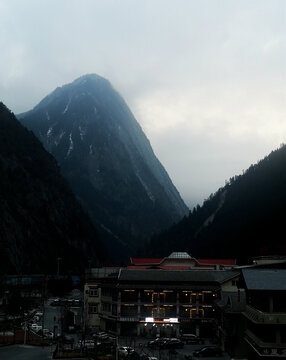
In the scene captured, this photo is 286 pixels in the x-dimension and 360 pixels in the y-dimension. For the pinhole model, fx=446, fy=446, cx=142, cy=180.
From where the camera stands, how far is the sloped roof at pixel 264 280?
38.2 m

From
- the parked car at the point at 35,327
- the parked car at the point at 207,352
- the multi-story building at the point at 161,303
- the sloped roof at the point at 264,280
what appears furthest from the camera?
the parked car at the point at 35,327

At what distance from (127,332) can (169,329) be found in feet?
24.8

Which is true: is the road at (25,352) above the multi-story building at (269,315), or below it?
below

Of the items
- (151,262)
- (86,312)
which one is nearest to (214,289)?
(86,312)

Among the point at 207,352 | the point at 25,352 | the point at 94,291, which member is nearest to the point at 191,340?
the point at 207,352

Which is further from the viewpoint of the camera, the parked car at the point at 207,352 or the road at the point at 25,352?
the parked car at the point at 207,352

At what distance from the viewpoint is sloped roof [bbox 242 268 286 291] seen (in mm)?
38156

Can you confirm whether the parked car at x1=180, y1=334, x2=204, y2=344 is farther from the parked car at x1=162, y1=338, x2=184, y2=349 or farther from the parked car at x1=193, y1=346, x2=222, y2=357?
the parked car at x1=193, y1=346, x2=222, y2=357

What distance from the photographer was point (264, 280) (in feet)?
130

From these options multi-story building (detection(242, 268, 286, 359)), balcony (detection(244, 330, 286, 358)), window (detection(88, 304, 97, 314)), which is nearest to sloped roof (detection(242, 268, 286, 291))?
multi-story building (detection(242, 268, 286, 359))

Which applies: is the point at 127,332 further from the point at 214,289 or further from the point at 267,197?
the point at 267,197

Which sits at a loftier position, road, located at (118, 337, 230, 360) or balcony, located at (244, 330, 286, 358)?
balcony, located at (244, 330, 286, 358)

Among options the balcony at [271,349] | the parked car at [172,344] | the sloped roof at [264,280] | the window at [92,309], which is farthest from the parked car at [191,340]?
the balcony at [271,349]

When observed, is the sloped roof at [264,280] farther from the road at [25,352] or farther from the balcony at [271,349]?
the road at [25,352]
